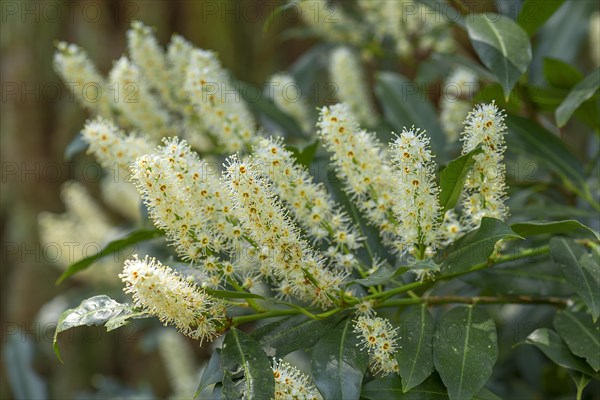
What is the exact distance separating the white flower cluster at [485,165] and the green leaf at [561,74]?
593 millimetres

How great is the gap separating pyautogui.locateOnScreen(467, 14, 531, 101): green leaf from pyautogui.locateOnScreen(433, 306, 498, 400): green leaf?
451 mm

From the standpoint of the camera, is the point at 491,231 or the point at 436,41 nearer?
the point at 491,231

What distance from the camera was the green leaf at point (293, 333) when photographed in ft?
4.35

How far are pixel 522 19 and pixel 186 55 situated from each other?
0.90m

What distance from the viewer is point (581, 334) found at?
1386 millimetres

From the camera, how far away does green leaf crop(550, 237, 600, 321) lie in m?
1.32

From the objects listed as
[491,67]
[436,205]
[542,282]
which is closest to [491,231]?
[436,205]

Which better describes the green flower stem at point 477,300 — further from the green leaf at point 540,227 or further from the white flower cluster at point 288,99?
the white flower cluster at point 288,99

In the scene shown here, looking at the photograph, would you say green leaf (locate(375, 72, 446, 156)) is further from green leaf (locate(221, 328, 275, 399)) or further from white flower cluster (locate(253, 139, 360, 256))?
green leaf (locate(221, 328, 275, 399))

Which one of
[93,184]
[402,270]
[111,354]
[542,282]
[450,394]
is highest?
[402,270]

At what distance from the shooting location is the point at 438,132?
7.32 feet

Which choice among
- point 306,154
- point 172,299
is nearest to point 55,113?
point 306,154

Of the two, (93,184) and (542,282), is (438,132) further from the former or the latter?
(93,184)

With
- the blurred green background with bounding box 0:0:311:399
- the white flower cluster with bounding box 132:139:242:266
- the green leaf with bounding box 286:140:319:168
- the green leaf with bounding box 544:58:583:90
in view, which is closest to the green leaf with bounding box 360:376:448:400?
the white flower cluster with bounding box 132:139:242:266
